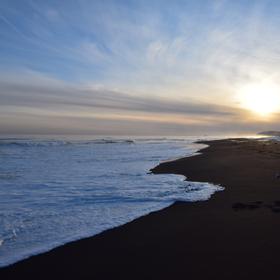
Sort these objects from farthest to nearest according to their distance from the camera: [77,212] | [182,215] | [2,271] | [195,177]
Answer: [195,177], [77,212], [182,215], [2,271]

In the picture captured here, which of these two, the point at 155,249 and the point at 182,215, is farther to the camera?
the point at 182,215

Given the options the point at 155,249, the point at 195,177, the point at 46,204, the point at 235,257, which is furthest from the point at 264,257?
the point at 195,177

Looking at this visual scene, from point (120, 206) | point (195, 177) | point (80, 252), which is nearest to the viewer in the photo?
point (80, 252)

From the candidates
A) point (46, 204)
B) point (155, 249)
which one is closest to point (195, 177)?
point (46, 204)

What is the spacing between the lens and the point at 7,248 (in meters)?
5.52

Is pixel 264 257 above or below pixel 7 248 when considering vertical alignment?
above

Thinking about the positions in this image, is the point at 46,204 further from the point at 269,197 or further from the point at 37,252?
the point at 269,197

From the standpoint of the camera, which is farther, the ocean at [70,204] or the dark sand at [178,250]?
the ocean at [70,204]

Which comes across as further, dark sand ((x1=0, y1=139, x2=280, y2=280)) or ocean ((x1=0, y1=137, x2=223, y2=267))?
ocean ((x1=0, y1=137, x2=223, y2=267))

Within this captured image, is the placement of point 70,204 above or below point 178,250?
below

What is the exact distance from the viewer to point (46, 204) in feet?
29.2

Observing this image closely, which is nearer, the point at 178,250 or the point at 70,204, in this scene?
the point at 178,250

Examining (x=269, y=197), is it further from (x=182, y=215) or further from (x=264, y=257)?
(x=264, y=257)

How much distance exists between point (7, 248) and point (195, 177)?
10.2 m
